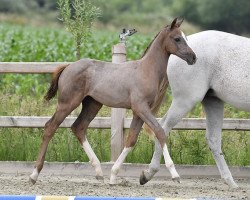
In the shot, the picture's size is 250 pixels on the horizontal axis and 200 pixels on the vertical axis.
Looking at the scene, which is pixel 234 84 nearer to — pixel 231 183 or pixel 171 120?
pixel 171 120

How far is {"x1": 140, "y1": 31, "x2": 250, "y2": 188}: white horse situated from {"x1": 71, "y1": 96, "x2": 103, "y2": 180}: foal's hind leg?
543mm

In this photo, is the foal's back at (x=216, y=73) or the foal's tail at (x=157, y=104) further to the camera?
the foal's tail at (x=157, y=104)

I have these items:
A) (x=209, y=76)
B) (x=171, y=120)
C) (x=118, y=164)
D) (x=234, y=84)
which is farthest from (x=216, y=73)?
(x=118, y=164)

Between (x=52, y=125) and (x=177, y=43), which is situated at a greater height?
(x=177, y=43)

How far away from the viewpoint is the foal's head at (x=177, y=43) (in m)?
9.41

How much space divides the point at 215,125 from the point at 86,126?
4.92ft

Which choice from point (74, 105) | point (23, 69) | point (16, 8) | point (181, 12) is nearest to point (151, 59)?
point (74, 105)

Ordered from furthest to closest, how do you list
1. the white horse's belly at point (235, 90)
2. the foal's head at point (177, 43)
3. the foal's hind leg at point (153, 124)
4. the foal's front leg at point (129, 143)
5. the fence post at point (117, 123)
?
the fence post at point (117, 123), the white horse's belly at point (235, 90), the foal's front leg at point (129, 143), the foal's head at point (177, 43), the foal's hind leg at point (153, 124)

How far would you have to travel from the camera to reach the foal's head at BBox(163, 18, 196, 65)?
941 cm

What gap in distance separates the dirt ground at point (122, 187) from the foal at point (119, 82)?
Result: 227 mm

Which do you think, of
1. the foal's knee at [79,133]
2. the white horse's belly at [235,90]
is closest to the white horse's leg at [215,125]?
the white horse's belly at [235,90]

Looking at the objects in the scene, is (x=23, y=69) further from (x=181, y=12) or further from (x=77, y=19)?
(x=181, y=12)

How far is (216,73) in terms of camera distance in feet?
32.9

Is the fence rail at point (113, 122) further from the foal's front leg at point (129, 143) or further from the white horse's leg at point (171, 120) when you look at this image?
the foal's front leg at point (129, 143)
